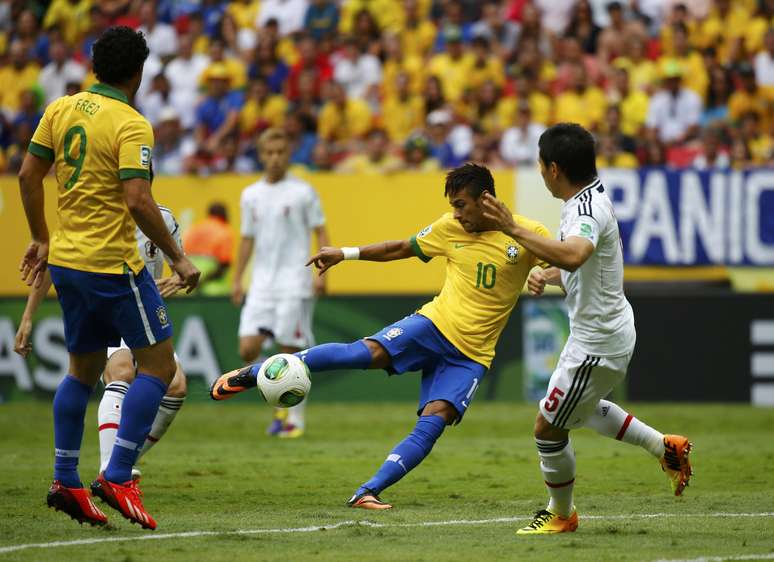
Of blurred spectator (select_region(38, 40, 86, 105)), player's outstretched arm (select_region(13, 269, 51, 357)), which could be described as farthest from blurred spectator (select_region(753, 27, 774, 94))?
player's outstretched arm (select_region(13, 269, 51, 357))

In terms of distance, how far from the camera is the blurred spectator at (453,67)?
744 inches

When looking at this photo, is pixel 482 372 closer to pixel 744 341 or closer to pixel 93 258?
pixel 93 258

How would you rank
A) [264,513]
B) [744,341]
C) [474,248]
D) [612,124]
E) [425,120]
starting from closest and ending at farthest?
[264,513]
[474,248]
[744,341]
[612,124]
[425,120]

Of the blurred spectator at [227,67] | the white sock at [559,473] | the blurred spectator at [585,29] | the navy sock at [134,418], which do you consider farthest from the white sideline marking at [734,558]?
the blurred spectator at [227,67]

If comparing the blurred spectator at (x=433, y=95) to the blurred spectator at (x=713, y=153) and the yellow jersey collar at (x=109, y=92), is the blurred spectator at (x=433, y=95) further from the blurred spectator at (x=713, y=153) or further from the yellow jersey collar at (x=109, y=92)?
the yellow jersey collar at (x=109, y=92)

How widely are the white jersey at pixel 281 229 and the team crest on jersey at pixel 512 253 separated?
14.9 feet

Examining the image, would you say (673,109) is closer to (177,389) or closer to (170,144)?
(170,144)

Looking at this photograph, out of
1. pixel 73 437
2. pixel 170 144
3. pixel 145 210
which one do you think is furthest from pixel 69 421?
pixel 170 144

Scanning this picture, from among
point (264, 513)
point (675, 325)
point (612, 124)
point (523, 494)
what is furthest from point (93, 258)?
point (612, 124)

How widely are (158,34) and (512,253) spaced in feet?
47.5

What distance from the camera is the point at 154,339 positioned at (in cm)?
675

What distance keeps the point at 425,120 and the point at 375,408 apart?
505 centimetres

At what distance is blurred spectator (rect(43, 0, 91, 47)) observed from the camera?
21.8 m

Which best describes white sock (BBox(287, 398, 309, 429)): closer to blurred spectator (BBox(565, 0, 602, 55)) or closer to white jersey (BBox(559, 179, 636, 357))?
white jersey (BBox(559, 179, 636, 357))
